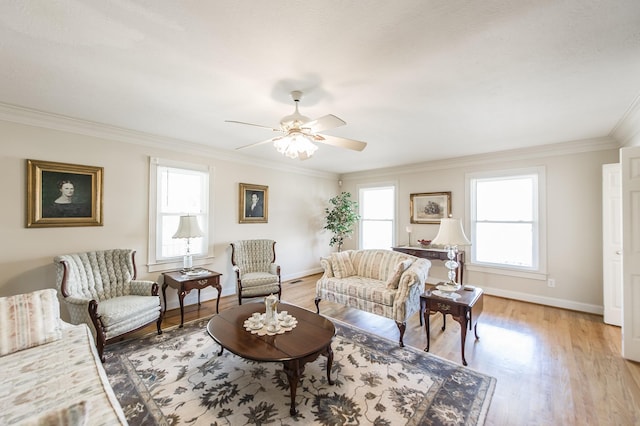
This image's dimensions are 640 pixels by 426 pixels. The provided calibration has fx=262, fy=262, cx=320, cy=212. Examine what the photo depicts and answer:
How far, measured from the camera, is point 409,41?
5.67 ft

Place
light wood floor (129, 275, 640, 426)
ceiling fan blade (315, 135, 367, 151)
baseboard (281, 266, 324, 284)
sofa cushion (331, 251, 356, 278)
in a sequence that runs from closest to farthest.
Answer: light wood floor (129, 275, 640, 426), ceiling fan blade (315, 135, 367, 151), sofa cushion (331, 251, 356, 278), baseboard (281, 266, 324, 284)

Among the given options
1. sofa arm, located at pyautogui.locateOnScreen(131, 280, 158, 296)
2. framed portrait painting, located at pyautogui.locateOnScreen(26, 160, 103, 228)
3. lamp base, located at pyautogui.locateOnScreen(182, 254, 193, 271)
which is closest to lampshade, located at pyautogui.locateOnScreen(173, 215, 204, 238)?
lamp base, located at pyautogui.locateOnScreen(182, 254, 193, 271)

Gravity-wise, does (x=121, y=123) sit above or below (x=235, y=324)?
above

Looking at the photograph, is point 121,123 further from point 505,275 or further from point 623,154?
point 505,275

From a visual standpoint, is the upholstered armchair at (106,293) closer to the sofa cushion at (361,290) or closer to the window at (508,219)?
the sofa cushion at (361,290)

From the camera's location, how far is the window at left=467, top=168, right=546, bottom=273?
4309 millimetres

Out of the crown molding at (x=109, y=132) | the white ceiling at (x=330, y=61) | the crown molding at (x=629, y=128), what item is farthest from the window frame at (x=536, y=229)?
the crown molding at (x=109, y=132)

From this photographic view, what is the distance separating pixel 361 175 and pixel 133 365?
552cm

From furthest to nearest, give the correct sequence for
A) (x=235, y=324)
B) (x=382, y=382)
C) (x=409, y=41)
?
(x=235, y=324) < (x=382, y=382) < (x=409, y=41)

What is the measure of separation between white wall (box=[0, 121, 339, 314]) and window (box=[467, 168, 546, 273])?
11.0 ft

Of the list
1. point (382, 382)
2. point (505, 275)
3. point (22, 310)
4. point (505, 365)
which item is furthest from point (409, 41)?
point (505, 275)

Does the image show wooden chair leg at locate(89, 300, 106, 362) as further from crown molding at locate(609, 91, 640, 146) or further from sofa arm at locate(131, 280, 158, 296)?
crown molding at locate(609, 91, 640, 146)

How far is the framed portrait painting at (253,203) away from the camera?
4.87 metres

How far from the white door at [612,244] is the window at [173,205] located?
228 inches
